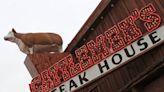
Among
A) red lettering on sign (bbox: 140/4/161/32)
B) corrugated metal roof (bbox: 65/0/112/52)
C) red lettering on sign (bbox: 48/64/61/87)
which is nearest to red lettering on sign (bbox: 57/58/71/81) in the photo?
red lettering on sign (bbox: 48/64/61/87)

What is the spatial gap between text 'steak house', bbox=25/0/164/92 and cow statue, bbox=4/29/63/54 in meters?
0.82

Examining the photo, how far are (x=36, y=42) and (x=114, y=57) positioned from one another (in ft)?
24.9

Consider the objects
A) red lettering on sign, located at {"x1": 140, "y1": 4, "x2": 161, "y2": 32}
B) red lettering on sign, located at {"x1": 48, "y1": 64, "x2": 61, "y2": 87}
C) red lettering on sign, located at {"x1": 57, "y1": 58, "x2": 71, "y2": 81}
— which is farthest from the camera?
red lettering on sign, located at {"x1": 48, "y1": 64, "x2": 61, "y2": 87}

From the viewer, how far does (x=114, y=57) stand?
20625 millimetres

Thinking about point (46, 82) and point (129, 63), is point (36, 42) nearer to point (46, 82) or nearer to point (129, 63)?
point (46, 82)

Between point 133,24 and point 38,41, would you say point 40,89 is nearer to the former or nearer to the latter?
point 38,41

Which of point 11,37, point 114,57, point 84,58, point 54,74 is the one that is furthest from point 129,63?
point 11,37

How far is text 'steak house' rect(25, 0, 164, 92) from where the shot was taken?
19688mm

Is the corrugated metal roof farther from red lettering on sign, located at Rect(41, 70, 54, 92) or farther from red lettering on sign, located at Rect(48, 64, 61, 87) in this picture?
red lettering on sign, located at Rect(41, 70, 54, 92)

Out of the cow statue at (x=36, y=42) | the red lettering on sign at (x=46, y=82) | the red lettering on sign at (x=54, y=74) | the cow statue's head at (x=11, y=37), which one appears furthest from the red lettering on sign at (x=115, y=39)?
the cow statue's head at (x=11, y=37)

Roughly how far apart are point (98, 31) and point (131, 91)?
6449 millimetres

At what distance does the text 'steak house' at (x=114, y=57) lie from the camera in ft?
64.6

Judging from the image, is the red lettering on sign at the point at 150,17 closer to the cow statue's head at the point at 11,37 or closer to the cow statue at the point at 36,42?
the cow statue at the point at 36,42

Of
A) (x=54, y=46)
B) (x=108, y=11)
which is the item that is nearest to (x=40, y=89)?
(x=54, y=46)
